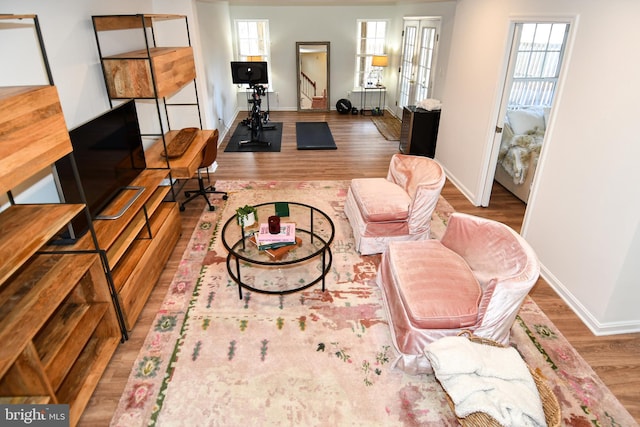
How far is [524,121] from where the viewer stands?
492cm

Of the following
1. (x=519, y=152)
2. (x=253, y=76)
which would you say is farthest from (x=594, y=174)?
(x=253, y=76)

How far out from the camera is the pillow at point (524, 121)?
16.0ft

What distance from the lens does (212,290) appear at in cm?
314

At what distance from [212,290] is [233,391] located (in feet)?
3.32

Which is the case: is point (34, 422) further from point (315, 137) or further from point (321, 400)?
point (315, 137)

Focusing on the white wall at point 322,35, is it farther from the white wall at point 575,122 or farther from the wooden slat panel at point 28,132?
the wooden slat panel at point 28,132

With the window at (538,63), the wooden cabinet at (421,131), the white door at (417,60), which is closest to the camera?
the window at (538,63)

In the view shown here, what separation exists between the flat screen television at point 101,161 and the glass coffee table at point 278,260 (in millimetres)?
933

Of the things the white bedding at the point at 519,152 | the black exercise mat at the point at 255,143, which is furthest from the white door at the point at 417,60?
the black exercise mat at the point at 255,143

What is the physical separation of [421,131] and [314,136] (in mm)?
2109

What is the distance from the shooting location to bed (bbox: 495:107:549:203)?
4496mm

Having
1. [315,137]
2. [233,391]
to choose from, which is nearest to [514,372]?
[233,391]

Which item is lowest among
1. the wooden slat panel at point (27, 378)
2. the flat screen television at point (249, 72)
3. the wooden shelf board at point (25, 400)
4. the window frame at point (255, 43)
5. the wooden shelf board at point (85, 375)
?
the wooden shelf board at point (85, 375)

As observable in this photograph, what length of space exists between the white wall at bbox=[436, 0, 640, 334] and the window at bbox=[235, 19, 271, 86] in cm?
602
